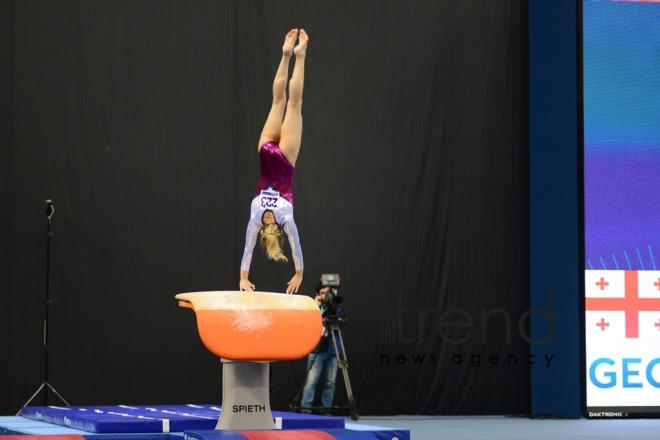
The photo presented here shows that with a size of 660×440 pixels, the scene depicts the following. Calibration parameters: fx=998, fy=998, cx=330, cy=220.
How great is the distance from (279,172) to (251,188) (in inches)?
133

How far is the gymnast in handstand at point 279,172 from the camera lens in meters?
5.93

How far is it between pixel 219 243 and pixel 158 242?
56 centimetres

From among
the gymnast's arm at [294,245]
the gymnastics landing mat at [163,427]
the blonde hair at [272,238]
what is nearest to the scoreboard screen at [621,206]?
the gymnastics landing mat at [163,427]

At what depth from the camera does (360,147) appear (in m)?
9.64

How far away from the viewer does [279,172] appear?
5.98 m

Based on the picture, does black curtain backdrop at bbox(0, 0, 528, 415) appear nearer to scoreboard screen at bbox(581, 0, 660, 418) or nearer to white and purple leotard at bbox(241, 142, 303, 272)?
scoreboard screen at bbox(581, 0, 660, 418)

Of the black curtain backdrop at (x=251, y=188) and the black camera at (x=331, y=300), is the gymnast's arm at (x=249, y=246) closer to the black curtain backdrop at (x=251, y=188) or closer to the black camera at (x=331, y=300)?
the black camera at (x=331, y=300)

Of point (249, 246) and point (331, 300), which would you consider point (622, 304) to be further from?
point (249, 246)

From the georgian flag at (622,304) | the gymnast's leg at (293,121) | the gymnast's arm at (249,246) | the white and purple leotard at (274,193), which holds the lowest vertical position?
the georgian flag at (622,304)

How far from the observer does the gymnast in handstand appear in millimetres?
5934

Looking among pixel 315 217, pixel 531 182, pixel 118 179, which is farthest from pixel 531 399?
pixel 118 179

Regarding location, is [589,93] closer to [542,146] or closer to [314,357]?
[542,146]

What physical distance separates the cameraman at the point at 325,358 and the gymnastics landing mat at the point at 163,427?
187 centimetres

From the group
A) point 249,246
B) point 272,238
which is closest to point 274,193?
point 272,238
